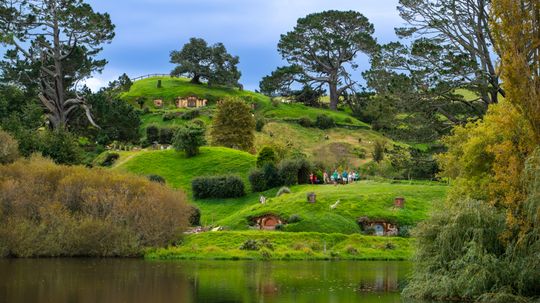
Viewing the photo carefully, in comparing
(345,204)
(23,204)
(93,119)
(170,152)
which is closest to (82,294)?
(23,204)

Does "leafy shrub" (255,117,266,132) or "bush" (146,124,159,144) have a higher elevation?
"leafy shrub" (255,117,266,132)

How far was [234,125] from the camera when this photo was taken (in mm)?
95625

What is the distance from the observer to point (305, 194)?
67.9 meters

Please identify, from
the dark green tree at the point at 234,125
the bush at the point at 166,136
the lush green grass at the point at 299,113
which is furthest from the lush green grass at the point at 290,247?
the lush green grass at the point at 299,113

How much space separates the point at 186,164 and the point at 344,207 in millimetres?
27706

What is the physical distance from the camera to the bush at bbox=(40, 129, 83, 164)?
75.9 meters

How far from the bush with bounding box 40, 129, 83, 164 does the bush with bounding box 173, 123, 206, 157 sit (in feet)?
44.6

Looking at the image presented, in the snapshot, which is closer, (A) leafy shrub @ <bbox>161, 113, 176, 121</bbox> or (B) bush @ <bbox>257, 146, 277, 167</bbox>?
(B) bush @ <bbox>257, 146, 277, 167</bbox>

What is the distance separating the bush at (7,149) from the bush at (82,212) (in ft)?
17.9

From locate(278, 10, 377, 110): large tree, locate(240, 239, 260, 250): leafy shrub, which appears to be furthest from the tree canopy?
locate(240, 239, 260, 250): leafy shrub

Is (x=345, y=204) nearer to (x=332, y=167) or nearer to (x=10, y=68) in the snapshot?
(x=332, y=167)

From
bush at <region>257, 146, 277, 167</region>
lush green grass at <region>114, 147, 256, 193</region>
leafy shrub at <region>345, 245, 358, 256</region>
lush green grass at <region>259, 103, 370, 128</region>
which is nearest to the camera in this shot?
leafy shrub at <region>345, 245, 358, 256</region>

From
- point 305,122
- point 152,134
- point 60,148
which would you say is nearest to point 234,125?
point 152,134

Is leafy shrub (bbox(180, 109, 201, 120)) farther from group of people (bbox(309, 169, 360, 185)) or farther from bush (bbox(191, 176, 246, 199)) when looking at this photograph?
group of people (bbox(309, 169, 360, 185))
